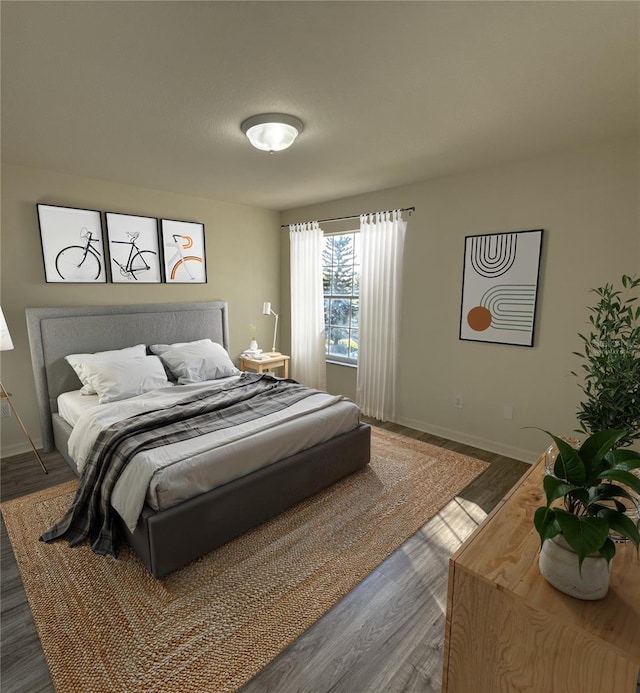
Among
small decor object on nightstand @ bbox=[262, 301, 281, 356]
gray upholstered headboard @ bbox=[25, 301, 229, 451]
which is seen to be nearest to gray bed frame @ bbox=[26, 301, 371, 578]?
gray upholstered headboard @ bbox=[25, 301, 229, 451]

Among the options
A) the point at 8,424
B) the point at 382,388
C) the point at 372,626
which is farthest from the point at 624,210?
the point at 8,424

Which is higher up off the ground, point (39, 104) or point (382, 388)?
point (39, 104)

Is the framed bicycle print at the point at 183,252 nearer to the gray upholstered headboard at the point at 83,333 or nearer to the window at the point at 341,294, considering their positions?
the gray upholstered headboard at the point at 83,333

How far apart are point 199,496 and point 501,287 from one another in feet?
9.08

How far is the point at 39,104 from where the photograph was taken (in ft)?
6.57

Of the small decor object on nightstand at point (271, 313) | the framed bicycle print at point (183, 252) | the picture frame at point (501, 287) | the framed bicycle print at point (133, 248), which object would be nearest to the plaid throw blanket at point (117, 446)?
the framed bicycle print at point (133, 248)

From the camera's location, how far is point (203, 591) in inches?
73.7

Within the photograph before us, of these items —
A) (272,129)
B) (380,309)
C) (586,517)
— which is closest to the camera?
(586,517)

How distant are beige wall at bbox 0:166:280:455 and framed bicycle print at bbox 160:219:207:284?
84 millimetres

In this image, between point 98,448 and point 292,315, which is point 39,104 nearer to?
point 98,448

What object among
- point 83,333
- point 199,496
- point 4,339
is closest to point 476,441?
point 199,496

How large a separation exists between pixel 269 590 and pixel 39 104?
2766 mm

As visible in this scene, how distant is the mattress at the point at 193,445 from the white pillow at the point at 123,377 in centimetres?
11

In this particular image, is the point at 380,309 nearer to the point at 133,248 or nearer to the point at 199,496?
the point at 133,248
